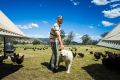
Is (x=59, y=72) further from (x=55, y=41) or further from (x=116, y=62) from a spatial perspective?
(x=116, y=62)

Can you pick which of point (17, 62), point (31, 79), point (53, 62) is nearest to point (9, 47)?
point (17, 62)

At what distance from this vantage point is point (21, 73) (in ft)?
37.6

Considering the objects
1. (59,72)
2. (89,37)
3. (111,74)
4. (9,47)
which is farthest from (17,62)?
(89,37)

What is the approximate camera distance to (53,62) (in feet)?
40.1

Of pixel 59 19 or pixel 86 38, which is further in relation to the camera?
pixel 86 38

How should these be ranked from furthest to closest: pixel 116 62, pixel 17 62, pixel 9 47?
Result: 1. pixel 9 47
2. pixel 17 62
3. pixel 116 62

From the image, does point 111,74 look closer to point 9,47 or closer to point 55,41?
point 55,41

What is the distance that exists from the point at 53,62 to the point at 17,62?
10.4 feet

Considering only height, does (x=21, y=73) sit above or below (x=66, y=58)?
below

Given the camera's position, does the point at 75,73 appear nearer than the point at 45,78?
No

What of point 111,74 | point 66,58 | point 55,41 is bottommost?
point 111,74

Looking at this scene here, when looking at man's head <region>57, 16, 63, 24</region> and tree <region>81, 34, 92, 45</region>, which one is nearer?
man's head <region>57, 16, 63, 24</region>

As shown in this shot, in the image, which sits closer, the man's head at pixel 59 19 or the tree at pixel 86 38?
the man's head at pixel 59 19

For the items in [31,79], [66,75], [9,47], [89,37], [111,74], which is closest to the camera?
[31,79]
